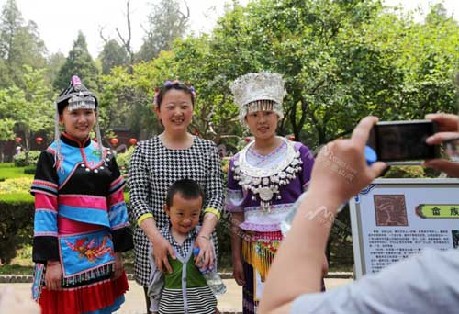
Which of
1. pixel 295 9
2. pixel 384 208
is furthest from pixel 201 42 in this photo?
pixel 384 208

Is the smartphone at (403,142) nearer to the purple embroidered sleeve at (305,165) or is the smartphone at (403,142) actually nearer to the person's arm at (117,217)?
the purple embroidered sleeve at (305,165)

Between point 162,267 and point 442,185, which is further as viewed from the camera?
point 162,267

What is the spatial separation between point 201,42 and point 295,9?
1897 mm

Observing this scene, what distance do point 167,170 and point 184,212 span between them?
276 mm

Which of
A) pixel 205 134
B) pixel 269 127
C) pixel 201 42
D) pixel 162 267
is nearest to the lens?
pixel 162 267

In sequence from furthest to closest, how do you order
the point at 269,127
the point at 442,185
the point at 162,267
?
the point at 269,127 < the point at 162,267 < the point at 442,185

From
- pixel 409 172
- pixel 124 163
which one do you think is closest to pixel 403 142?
pixel 409 172

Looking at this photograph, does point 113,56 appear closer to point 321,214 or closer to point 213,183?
point 213,183

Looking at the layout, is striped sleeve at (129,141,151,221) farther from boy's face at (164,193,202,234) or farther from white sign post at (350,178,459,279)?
white sign post at (350,178,459,279)

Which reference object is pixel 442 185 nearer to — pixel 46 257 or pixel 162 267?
pixel 162 267

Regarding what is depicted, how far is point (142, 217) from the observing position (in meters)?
2.75

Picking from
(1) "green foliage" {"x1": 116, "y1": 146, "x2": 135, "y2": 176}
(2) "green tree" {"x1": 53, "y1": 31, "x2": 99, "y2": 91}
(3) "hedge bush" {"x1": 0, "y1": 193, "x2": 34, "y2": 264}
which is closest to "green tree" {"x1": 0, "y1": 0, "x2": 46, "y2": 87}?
(2) "green tree" {"x1": 53, "y1": 31, "x2": 99, "y2": 91}

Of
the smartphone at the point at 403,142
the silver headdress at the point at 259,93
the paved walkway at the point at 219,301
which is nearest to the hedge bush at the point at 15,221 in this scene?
the paved walkway at the point at 219,301

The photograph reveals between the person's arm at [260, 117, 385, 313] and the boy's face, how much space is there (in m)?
1.79
